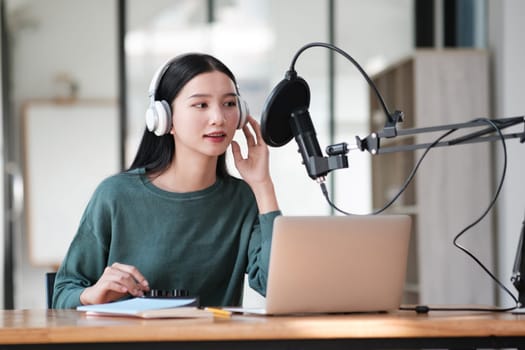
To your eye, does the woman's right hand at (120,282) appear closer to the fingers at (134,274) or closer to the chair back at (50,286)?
the fingers at (134,274)

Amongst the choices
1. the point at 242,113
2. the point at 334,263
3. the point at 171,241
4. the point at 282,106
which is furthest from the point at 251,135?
the point at 334,263

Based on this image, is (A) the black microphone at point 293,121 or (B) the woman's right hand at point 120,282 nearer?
(A) the black microphone at point 293,121

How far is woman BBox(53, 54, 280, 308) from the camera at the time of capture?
99.4 inches

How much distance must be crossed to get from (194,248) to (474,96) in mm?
3334

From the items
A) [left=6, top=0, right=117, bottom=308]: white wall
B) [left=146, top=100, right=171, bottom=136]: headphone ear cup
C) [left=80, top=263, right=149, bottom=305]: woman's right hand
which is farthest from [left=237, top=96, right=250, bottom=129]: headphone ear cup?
[left=6, top=0, right=117, bottom=308]: white wall

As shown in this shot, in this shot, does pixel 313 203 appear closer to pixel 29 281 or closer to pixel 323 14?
pixel 323 14

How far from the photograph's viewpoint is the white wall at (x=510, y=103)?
16.9 feet

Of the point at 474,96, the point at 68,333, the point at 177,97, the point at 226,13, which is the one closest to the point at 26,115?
the point at 226,13

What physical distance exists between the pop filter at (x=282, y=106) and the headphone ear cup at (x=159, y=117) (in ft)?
1.50

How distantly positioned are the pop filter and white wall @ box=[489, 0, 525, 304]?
10.2 feet

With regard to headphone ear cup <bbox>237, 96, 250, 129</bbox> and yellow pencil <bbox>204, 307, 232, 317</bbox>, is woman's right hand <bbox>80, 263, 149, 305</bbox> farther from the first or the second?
headphone ear cup <bbox>237, 96, 250, 129</bbox>

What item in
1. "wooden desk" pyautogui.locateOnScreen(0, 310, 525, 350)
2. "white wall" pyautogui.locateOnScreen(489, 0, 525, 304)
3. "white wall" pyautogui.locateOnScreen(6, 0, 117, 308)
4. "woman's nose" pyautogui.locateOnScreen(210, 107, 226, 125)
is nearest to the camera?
"wooden desk" pyautogui.locateOnScreen(0, 310, 525, 350)

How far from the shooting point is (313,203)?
6.17 meters

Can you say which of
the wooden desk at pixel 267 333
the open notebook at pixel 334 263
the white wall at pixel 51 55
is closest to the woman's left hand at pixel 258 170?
the open notebook at pixel 334 263
